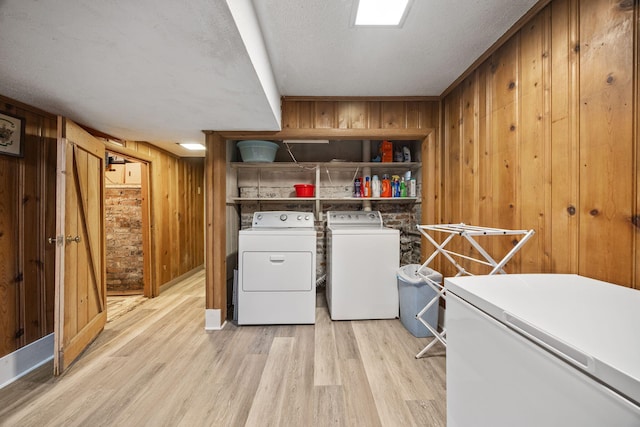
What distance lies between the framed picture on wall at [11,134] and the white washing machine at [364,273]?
2411mm

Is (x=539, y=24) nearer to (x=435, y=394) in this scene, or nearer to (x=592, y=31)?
(x=592, y=31)

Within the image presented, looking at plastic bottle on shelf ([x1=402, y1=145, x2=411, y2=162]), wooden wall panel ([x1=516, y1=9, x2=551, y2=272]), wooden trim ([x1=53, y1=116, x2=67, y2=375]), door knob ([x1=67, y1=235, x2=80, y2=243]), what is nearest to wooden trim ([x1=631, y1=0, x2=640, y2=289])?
wooden wall panel ([x1=516, y1=9, x2=551, y2=272])

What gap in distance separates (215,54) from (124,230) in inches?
129

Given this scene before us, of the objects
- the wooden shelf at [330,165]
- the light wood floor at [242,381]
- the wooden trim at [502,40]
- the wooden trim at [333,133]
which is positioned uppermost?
the wooden trim at [502,40]

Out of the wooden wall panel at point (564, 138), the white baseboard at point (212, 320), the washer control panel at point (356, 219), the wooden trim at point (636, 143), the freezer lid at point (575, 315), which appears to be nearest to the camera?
the freezer lid at point (575, 315)

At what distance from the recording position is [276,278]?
7.44 ft

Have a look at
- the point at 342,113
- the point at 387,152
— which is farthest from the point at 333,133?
the point at 387,152

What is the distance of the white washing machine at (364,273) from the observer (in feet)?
7.68

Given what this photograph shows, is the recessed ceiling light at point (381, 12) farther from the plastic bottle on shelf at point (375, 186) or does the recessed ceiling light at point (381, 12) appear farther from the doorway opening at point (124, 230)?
the doorway opening at point (124, 230)

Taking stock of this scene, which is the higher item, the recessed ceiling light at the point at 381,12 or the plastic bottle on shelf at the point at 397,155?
the recessed ceiling light at the point at 381,12

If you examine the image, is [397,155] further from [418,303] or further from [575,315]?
[575,315]

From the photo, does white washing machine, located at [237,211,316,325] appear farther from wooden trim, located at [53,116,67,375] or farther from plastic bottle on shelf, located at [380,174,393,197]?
wooden trim, located at [53,116,67,375]

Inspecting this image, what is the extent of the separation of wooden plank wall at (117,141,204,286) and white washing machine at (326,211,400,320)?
8.11ft

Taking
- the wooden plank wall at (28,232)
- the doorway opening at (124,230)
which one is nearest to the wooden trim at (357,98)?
the wooden plank wall at (28,232)
